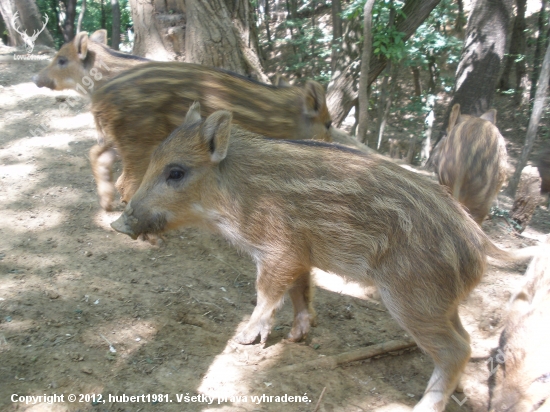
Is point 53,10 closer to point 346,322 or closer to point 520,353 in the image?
point 346,322

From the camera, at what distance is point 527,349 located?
10.6 feet

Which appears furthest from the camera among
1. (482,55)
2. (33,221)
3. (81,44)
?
(482,55)

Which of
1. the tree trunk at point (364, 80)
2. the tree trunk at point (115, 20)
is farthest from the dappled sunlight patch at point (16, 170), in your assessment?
the tree trunk at point (115, 20)

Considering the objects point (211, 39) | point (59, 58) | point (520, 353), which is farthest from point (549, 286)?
point (59, 58)

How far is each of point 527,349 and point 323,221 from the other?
1.55 m

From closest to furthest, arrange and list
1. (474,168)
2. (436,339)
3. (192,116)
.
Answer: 1. (436,339)
2. (192,116)
3. (474,168)

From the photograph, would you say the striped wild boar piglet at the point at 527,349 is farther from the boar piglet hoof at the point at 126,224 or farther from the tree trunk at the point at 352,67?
the tree trunk at the point at 352,67

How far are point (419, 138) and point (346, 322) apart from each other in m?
10.8

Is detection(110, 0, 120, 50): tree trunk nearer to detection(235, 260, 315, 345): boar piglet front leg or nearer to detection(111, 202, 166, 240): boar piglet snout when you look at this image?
detection(111, 202, 166, 240): boar piglet snout

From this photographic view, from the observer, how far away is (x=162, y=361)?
3.27m

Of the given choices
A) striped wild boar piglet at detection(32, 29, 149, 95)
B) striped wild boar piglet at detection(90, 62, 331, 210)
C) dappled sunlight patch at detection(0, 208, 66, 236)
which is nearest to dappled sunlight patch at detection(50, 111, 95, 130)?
striped wild boar piglet at detection(32, 29, 149, 95)

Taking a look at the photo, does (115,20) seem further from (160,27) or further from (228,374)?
(228,374)

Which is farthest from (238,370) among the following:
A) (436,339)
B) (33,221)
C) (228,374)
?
(33,221)

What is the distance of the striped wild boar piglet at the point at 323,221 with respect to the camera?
9.98 ft
